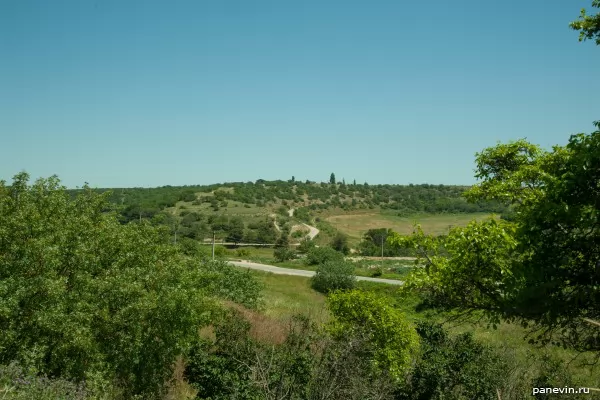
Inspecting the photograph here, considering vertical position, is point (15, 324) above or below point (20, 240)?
below

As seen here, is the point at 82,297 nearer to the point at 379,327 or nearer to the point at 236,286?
the point at 379,327

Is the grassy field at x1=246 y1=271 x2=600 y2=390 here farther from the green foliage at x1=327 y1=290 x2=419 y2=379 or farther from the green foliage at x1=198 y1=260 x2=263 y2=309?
the green foliage at x1=198 y1=260 x2=263 y2=309

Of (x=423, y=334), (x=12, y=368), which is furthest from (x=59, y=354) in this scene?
(x=423, y=334)

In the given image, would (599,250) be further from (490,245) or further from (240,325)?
(240,325)

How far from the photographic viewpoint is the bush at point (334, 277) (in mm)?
46062

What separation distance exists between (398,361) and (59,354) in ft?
30.5

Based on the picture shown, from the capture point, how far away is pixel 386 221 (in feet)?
400

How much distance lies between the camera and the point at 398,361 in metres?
15.5

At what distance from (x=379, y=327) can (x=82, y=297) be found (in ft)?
28.1

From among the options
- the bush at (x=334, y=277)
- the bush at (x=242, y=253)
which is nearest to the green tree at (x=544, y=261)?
the bush at (x=334, y=277)

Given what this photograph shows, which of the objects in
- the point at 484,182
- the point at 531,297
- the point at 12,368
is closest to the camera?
the point at 531,297

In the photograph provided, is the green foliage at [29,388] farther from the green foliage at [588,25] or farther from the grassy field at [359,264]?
the grassy field at [359,264]

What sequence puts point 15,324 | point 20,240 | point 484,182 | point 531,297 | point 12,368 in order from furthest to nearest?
point 484,182
point 20,240
point 15,324
point 12,368
point 531,297

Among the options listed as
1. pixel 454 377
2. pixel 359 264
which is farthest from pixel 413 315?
pixel 359 264
